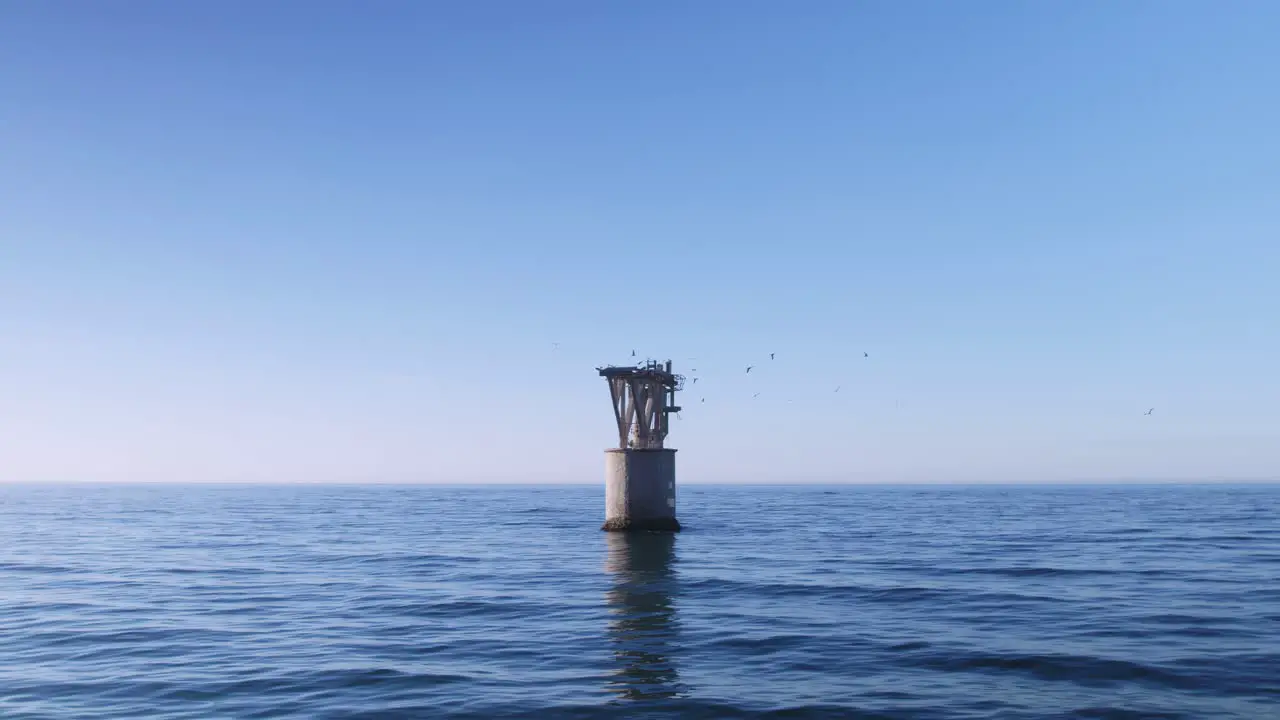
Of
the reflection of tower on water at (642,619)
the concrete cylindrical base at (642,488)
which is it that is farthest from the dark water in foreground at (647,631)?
the concrete cylindrical base at (642,488)

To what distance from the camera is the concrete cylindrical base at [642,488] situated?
193ft

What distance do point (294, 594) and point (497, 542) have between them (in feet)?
81.7

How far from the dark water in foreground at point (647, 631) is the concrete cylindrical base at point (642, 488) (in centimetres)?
450

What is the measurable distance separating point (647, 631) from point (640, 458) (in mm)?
32100

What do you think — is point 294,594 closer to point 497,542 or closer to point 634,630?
point 634,630

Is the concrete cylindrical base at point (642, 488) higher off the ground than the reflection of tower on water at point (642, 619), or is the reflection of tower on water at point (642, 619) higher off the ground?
the concrete cylindrical base at point (642, 488)

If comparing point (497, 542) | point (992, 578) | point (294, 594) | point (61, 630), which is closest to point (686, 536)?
point (497, 542)

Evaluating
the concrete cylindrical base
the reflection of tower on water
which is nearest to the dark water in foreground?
the reflection of tower on water

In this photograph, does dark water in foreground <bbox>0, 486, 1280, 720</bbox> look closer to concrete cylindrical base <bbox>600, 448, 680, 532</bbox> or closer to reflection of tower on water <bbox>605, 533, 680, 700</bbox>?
reflection of tower on water <bbox>605, 533, 680, 700</bbox>

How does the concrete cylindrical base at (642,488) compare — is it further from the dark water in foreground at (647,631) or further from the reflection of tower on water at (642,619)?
the reflection of tower on water at (642,619)

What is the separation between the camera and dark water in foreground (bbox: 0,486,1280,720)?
1883 cm

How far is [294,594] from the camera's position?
35.2 m

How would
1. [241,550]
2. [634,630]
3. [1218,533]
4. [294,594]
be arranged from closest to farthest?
[634,630], [294,594], [241,550], [1218,533]

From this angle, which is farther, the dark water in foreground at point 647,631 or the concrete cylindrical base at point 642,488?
the concrete cylindrical base at point 642,488
